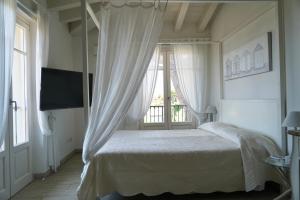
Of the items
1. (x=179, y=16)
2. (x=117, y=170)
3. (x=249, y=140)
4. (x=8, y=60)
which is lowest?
(x=117, y=170)

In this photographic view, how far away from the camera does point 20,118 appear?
143 inches

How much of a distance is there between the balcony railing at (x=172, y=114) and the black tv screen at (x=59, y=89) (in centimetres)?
191

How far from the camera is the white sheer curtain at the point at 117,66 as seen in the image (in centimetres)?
267

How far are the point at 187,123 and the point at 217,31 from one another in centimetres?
224

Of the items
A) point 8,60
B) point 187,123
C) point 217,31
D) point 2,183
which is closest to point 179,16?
point 217,31

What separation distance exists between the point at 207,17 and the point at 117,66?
11.5 feet

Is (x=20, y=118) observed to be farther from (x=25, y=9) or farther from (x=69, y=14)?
(x=69, y=14)

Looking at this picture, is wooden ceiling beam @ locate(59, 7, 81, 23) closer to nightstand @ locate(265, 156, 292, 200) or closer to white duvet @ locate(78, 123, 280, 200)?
white duvet @ locate(78, 123, 280, 200)

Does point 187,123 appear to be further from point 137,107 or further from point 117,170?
point 117,170

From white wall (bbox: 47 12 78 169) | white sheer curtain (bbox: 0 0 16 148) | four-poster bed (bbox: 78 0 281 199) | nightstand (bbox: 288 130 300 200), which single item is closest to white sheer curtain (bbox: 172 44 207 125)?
white wall (bbox: 47 12 78 169)

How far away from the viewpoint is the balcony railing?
6.16 meters

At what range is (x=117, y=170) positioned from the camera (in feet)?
9.43

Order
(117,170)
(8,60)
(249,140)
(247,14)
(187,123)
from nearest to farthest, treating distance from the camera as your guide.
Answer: (8,60) → (117,170) → (249,140) → (247,14) → (187,123)

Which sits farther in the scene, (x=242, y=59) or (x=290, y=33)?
(x=242, y=59)
